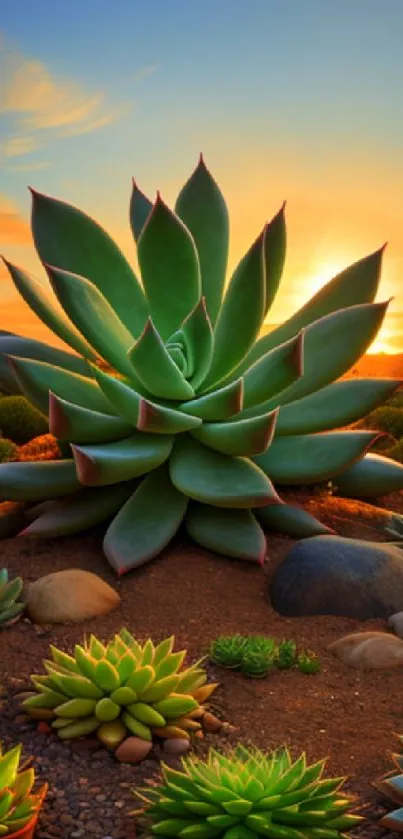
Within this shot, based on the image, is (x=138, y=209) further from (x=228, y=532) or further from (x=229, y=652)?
(x=229, y=652)

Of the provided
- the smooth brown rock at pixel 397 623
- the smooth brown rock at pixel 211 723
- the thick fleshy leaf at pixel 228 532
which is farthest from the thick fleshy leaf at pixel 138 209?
the smooth brown rock at pixel 211 723

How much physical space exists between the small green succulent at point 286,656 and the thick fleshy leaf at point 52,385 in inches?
78.2

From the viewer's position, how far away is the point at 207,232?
6.44m

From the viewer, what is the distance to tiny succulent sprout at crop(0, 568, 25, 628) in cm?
478

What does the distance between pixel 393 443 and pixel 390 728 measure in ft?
19.8

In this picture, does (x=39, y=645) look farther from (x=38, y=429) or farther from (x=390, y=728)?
(x=38, y=429)

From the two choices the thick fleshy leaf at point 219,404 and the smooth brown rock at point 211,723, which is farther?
the thick fleshy leaf at point 219,404

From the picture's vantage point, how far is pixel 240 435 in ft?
17.3

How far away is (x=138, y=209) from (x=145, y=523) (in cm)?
228

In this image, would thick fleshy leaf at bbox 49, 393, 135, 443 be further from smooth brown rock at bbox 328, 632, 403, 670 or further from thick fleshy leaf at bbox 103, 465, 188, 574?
smooth brown rock at bbox 328, 632, 403, 670

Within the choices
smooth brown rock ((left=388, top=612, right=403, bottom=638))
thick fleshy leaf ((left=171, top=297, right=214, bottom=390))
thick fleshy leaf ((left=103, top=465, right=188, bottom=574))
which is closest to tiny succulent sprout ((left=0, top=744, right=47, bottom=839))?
thick fleshy leaf ((left=103, top=465, right=188, bottom=574))

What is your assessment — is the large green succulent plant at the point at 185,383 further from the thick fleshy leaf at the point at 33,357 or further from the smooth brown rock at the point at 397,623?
the smooth brown rock at the point at 397,623

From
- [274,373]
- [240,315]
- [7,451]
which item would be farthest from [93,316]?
[7,451]

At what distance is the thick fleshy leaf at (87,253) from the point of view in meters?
6.18
